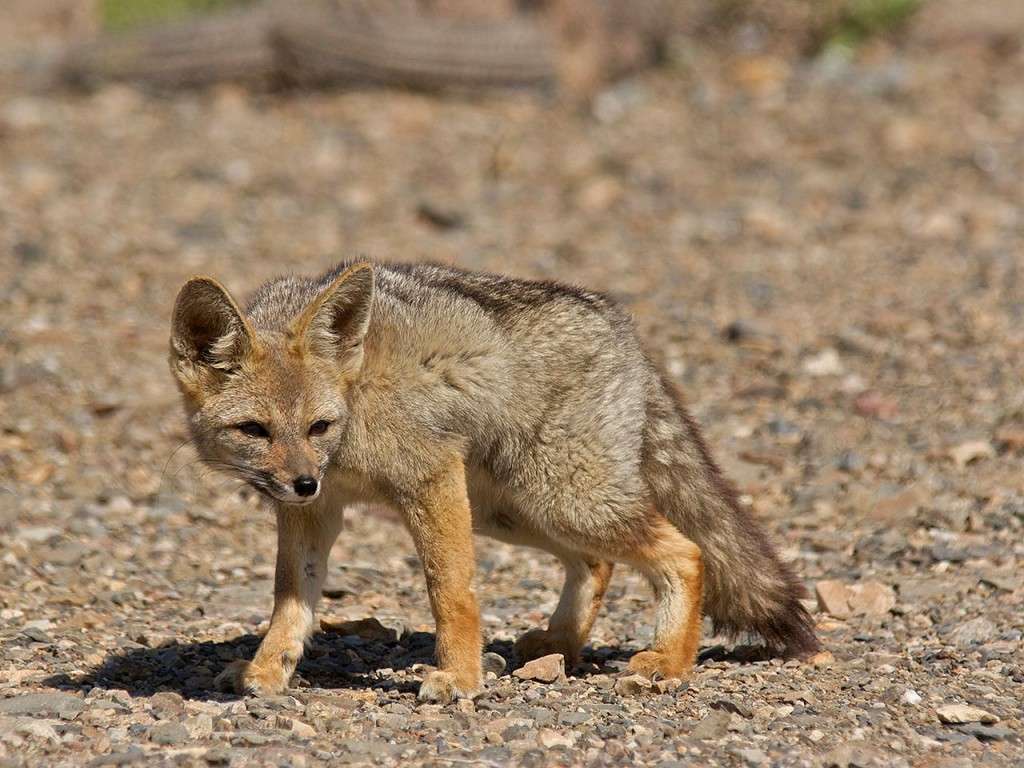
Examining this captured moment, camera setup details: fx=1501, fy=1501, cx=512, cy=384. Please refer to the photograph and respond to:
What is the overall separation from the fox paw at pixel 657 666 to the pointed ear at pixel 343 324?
66.1 inches

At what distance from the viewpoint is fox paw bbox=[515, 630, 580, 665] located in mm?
6590

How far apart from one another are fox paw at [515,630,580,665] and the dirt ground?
0.09 metres

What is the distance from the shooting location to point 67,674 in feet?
20.1

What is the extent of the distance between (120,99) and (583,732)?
513 inches

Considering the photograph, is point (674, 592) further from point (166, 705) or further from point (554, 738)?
point (166, 705)

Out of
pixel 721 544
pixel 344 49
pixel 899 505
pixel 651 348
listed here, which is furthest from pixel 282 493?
pixel 344 49

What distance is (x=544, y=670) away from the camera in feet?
20.2

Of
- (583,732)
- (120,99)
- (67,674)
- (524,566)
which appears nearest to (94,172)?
(120,99)

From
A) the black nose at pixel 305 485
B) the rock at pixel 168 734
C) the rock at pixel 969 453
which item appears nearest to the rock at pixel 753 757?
the black nose at pixel 305 485

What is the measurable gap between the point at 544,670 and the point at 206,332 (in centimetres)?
193

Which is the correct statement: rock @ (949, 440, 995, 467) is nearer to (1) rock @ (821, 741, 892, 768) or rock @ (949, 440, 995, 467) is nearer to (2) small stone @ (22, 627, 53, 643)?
(1) rock @ (821, 741, 892, 768)

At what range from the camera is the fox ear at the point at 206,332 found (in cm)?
570

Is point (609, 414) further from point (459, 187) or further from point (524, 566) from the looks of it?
point (459, 187)

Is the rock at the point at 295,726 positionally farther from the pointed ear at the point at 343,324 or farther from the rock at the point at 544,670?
the pointed ear at the point at 343,324
